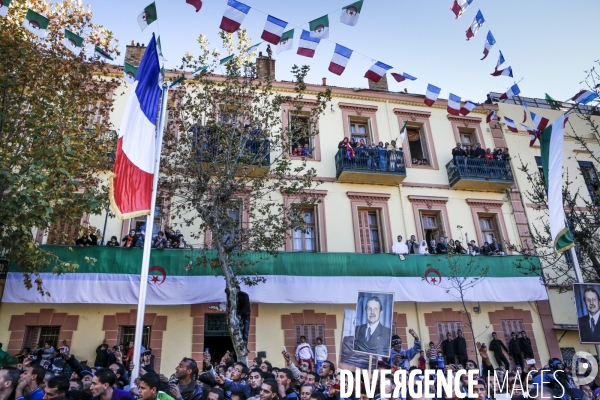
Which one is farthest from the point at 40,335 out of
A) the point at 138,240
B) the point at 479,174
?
the point at 479,174

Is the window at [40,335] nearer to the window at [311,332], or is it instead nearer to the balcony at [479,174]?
the window at [311,332]

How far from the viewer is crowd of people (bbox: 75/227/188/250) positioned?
40.4 ft

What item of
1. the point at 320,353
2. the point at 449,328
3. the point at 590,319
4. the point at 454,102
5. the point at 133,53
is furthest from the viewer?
the point at 133,53

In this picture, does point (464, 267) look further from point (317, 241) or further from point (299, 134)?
point (299, 134)

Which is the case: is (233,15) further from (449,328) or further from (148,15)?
(449,328)

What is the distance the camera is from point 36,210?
9.30 meters

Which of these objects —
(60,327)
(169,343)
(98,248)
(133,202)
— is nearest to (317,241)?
(169,343)

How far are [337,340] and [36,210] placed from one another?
9.23 metres

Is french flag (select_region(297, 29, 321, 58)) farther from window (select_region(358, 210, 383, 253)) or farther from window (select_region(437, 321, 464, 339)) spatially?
window (select_region(437, 321, 464, 339))

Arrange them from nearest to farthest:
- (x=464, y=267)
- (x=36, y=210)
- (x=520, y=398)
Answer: (x=520, y=398) → (x=36, y=210) → (x=464, y=267)

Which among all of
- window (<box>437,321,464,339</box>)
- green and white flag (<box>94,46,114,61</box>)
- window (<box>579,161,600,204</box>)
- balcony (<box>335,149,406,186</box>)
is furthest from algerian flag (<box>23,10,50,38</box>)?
window (<box>579,161,600,204</box>)

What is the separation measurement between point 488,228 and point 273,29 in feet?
39.4

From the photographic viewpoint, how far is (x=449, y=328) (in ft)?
48.5

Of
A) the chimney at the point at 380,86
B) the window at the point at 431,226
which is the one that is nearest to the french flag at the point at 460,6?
the window at the point at 431,226
